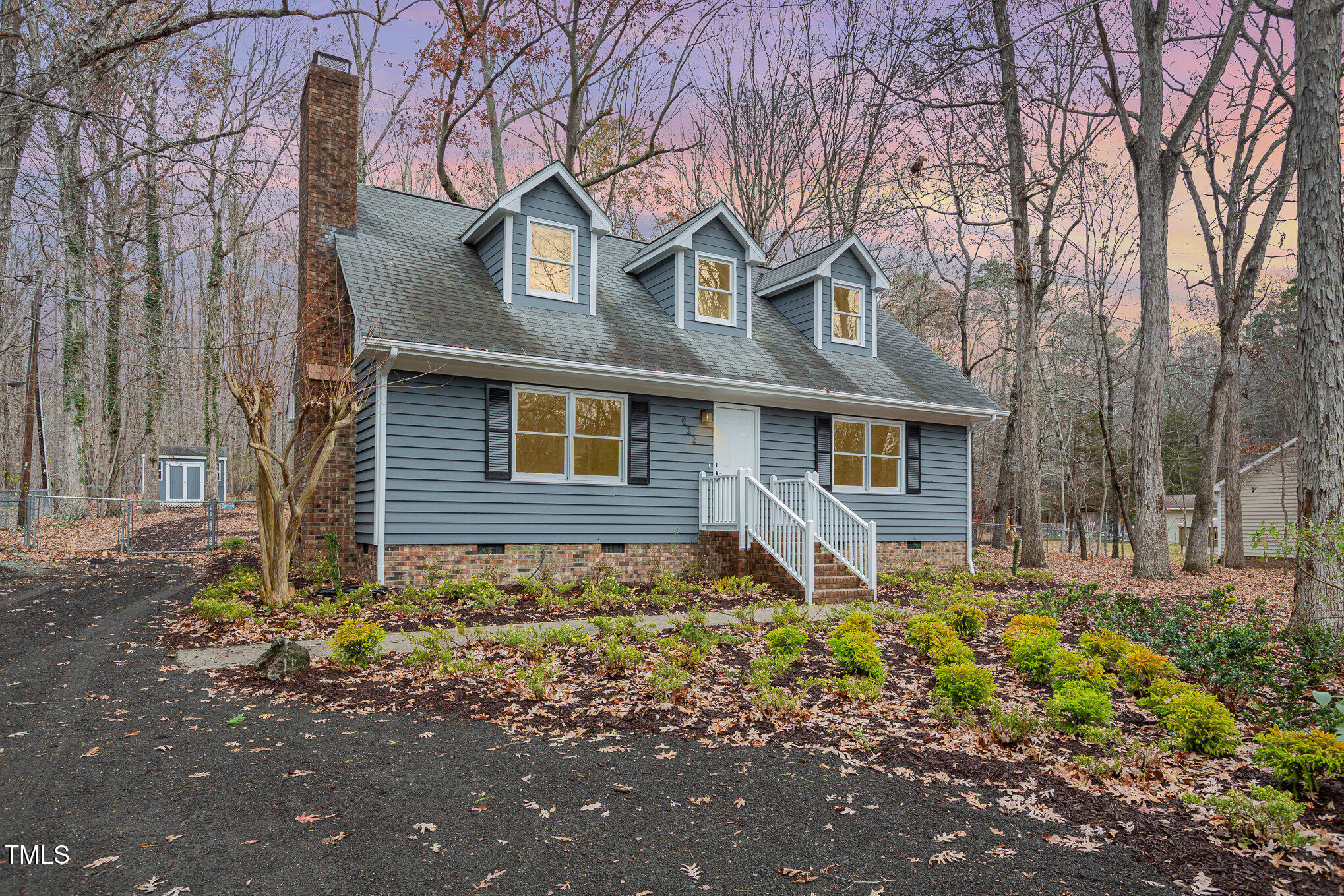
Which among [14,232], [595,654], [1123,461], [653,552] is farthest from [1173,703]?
[1123,461]

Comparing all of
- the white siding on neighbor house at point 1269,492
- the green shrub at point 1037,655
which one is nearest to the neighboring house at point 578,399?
the green shrub at point 1037,655

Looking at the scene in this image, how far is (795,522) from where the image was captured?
34.6 feet

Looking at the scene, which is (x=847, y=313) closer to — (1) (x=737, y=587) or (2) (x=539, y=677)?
(1) (x=737, y=587)

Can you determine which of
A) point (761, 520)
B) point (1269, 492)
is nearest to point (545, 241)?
point (761, 520)

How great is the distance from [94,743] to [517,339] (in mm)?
6960

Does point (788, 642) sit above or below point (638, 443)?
below

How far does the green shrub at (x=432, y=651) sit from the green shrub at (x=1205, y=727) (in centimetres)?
517

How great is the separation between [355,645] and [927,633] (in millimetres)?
4995

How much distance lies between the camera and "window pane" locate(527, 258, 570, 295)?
456 inches

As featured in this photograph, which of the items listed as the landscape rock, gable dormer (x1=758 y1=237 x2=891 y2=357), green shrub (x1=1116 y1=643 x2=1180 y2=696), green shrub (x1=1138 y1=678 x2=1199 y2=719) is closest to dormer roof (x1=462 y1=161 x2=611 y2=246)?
gable dormer (x1=758 y1=237 x2=891 y2=357)

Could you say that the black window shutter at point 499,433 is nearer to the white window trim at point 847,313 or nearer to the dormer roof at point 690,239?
the dormer roof at point 690,239

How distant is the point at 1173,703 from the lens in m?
4.45

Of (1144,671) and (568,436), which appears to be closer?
(1144,671)

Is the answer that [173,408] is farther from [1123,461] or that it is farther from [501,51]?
[1123,461]
